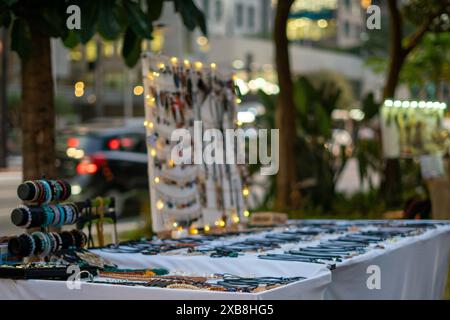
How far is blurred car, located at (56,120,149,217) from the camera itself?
13.5 meters

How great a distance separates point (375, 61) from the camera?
17.5 m

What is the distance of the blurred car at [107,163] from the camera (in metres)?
13.5

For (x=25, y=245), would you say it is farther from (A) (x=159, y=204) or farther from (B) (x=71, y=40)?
(B) (x=71, y=40)

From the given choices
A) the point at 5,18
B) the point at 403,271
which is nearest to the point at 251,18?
the point at 5,18

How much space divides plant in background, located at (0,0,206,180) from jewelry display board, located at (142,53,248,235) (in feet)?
1.02

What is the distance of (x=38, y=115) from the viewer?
639 cm

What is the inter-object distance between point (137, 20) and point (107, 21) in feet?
0.77

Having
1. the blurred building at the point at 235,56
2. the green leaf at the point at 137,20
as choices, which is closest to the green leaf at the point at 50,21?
the green leaf at the point at 137,20

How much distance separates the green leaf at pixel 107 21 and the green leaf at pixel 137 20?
13 centimetres

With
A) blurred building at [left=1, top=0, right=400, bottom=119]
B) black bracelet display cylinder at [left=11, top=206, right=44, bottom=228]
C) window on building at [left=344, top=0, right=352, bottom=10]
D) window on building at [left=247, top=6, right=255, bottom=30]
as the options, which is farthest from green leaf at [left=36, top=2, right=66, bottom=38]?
window on building at [left=247, top=6, right=255, bottom=30]

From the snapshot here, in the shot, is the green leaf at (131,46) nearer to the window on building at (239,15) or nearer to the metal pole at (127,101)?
the window on building at (239,15)

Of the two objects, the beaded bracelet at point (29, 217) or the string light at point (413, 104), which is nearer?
the beaded bracelet at point (29, 217)

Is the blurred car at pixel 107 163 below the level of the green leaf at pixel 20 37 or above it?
below
